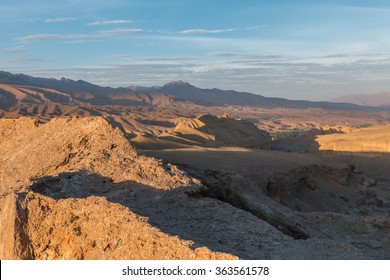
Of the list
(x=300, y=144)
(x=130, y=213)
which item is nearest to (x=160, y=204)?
(x=130, y=213)

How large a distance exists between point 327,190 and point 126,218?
2373 centimetres

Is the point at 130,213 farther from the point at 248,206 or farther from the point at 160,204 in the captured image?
the point at 248,206

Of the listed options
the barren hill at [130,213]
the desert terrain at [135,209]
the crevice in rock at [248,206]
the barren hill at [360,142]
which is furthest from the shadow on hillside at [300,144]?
the crevice in rock at [248,206]

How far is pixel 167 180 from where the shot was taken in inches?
474

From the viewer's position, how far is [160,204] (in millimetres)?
10859

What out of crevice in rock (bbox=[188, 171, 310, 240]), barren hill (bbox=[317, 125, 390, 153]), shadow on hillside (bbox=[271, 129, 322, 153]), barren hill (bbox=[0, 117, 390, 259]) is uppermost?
barren hill (bbox=[0, 117, 390, 259])

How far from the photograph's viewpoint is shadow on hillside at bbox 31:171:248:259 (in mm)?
9000

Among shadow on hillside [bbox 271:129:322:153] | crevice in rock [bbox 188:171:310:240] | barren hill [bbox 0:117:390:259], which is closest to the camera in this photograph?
barren hill [bbox 0:117:390:259]

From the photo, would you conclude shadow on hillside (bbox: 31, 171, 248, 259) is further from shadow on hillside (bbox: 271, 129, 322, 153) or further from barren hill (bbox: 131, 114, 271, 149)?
shadow on hillside (bbox: 271, 129, 322, 153)

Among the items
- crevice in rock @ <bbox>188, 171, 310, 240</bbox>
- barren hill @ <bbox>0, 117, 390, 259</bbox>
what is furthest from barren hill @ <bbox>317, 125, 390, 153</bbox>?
crevice in rock @ <bbox>188, 171, 310, 240</bbox>

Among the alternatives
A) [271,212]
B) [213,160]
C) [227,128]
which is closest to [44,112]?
[227,128]

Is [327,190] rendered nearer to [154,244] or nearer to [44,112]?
[154,244]

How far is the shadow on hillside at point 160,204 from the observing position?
9.00 m

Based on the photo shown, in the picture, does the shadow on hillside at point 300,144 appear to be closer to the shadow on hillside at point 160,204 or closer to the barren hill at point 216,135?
the barren hill at point 216,135
